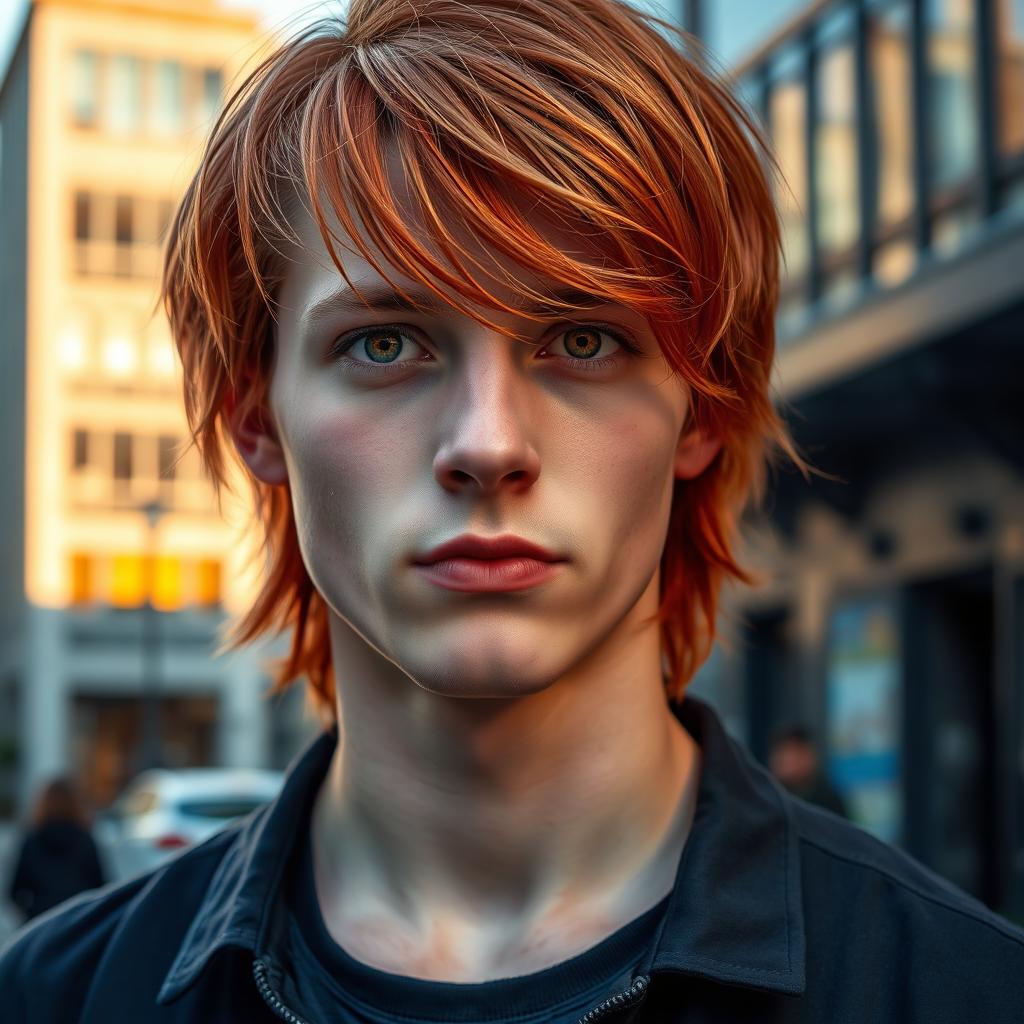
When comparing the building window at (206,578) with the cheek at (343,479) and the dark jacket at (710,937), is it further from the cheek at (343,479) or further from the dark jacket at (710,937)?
the cheek at (343,479)

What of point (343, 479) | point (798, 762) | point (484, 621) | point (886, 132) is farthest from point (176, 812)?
point (484, 621)

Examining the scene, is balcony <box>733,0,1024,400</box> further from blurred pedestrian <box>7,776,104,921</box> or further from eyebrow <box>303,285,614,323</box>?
eyebrow <box>303,285,614,323</box>

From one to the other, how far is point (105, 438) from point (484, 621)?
4295cm

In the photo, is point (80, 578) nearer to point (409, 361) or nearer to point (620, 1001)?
point (409, 361)

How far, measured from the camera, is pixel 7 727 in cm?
4928

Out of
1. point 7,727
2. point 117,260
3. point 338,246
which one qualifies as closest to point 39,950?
point 338,246

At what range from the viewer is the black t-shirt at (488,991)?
1.83 metres

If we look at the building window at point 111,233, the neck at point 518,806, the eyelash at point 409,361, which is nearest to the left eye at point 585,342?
the eyelash at point 409,361

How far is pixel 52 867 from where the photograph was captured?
32.3 feet

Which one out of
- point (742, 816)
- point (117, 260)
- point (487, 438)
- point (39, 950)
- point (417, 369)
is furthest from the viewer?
point (117, 260)

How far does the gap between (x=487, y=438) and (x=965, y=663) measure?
11437 millimetres

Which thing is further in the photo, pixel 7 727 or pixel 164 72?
pixel 7 727

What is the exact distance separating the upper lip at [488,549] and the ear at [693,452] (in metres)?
0.34

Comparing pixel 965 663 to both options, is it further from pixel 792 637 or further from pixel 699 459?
pixel 699 459
